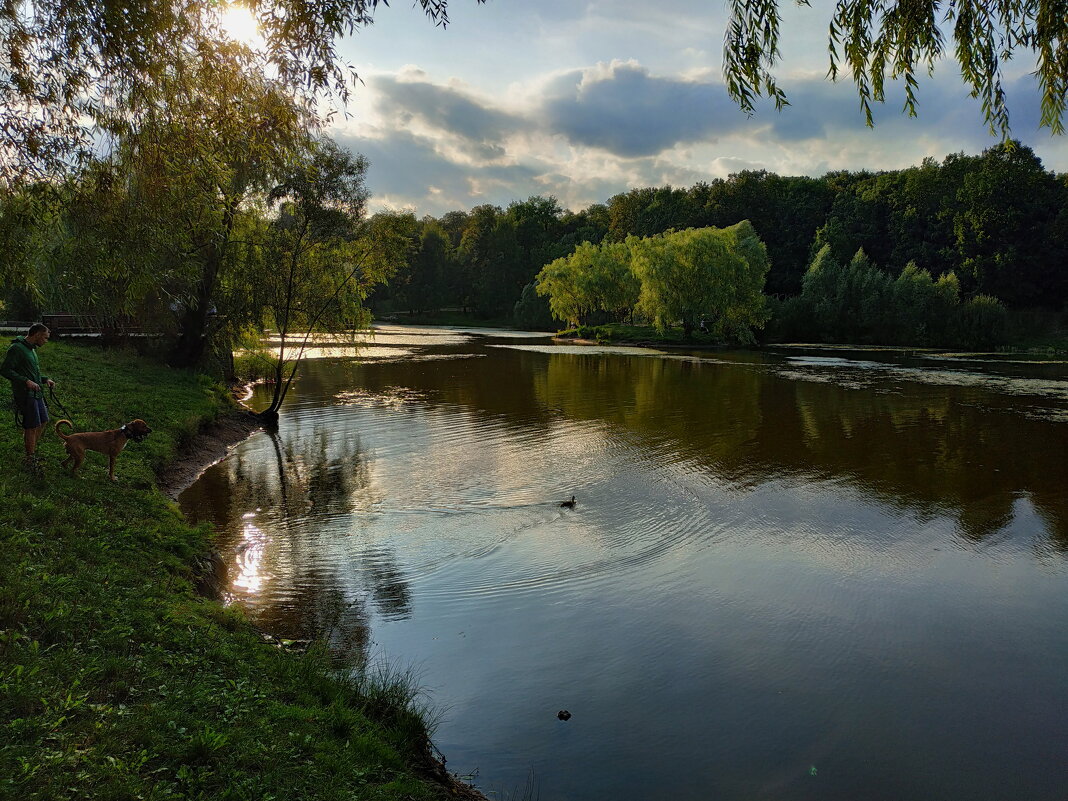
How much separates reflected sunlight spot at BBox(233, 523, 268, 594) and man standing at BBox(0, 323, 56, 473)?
3222 mm

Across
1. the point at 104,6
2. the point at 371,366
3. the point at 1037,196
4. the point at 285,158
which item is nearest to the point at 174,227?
the point at 285,158

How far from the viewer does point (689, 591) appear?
413 inches

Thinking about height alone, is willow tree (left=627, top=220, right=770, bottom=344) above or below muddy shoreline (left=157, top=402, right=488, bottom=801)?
above

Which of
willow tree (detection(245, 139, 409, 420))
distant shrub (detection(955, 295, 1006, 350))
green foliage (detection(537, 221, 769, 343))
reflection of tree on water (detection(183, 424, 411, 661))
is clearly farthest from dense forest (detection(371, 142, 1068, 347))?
reflection of tree on water (detection(183, 424, 411, 661))

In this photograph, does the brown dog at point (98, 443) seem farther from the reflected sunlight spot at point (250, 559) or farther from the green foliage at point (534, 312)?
the green foliage at point (534, 312)

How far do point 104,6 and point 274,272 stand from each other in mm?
17693

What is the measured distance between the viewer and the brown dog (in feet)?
36.4

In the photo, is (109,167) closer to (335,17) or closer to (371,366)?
(335,17)

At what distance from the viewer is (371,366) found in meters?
45.2

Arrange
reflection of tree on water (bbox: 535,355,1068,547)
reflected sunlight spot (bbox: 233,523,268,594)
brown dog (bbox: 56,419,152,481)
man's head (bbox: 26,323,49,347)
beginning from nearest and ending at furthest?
reflected sunlight spot (bbox: 233,523,268,594), man's head (bbox: 26,323,49,347), brown dog (bbox: 56,419,152,481), reflection of tree on water (bbox: 535,355,1068,547)

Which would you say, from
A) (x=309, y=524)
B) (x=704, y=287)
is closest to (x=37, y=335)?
(x=309, y=524)

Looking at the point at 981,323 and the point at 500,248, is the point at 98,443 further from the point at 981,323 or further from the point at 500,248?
the point at 500,248

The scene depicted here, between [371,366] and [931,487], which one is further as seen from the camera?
[371,366]

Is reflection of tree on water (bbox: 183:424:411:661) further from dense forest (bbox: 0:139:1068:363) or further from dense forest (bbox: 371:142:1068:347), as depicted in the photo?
dense forest (bbox: 371:142:1068:347)
